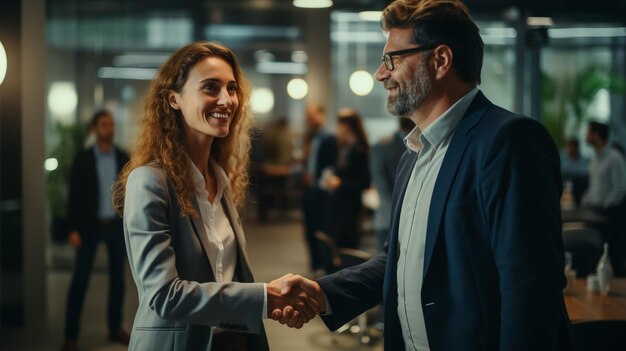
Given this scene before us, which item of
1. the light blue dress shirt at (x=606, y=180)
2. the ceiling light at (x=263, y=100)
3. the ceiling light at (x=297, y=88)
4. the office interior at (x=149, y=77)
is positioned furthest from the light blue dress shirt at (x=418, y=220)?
the ceiling light at (x=263, y=100)

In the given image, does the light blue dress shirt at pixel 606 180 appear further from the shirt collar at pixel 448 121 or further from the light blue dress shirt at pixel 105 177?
the shirt collar at pixel 448 121

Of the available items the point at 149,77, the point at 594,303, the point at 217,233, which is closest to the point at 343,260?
the point at 594,303

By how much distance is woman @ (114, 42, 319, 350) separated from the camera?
2.11 m

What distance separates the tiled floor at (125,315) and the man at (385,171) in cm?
100

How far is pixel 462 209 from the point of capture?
1944mm

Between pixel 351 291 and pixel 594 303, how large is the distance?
1672mm

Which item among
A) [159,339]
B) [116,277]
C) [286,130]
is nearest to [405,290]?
[159,339]

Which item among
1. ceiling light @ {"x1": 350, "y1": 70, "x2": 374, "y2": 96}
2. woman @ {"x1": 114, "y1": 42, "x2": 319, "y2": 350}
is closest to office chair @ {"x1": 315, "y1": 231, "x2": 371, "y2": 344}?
woman @ {"x1": 114, "y1": 42, "x2": 319, "y2": 350}

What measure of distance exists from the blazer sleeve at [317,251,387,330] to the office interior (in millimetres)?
2930

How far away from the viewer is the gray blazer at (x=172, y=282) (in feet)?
6.86

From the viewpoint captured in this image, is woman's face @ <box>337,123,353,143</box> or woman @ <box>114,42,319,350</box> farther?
woman's face @ <box>337,123,353,143</box>

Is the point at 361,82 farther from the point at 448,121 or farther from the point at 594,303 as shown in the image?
the point at 448,121

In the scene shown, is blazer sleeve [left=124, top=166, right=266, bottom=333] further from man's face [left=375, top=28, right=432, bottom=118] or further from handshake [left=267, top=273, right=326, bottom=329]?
man's face [left=375, top=28, right=432, bottom=118]

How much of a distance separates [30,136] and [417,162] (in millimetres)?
5111
